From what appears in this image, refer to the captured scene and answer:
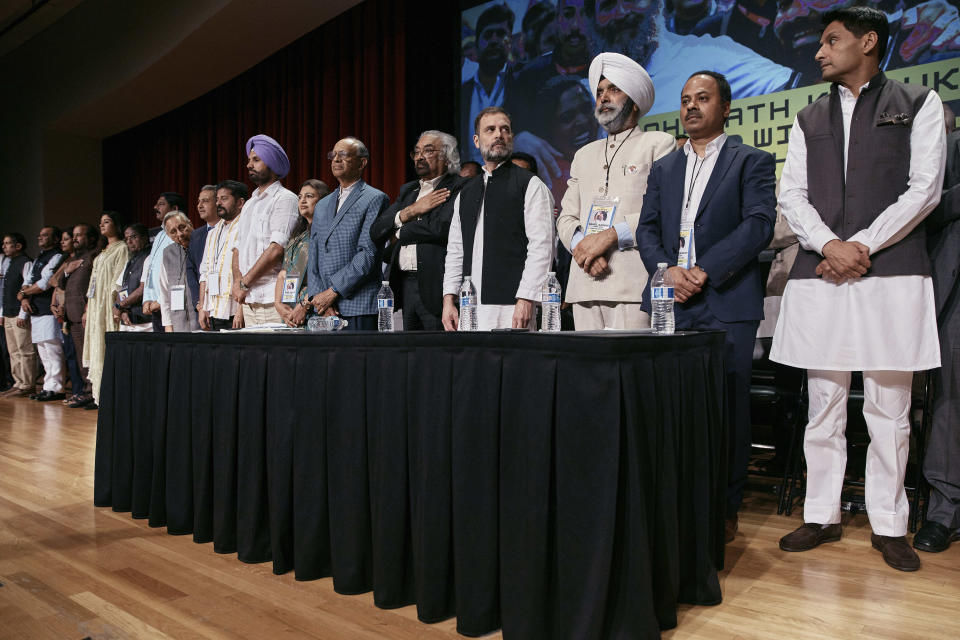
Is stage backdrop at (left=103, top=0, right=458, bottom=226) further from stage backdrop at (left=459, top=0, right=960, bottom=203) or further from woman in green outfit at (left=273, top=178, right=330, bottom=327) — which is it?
woman in green outfit at (left=273, top=178, right=330, bottom=327)

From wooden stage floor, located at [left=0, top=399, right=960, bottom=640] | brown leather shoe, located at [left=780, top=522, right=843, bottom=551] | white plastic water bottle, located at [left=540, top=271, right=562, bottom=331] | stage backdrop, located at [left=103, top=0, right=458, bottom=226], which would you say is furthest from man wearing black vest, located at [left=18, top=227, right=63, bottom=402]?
brown leather shoe, located at [left=780, top=522, right=843, bottom=551]

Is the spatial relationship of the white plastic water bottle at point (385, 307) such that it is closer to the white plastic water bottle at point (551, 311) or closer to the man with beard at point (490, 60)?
the white plastic water bottle at point (551, 311)

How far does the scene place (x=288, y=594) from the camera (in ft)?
5.89

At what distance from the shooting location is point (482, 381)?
60.9 inches

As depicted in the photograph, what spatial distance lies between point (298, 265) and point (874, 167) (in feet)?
8.61

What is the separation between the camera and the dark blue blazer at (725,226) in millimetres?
2191

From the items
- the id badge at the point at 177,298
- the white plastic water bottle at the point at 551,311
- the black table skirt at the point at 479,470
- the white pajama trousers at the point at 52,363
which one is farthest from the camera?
the white pajama trousers at the point at 52,363

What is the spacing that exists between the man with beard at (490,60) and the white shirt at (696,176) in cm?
308

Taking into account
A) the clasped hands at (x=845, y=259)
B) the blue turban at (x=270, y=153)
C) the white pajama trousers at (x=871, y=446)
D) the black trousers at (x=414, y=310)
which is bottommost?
the white pajama trousers at (x=871, y=446)

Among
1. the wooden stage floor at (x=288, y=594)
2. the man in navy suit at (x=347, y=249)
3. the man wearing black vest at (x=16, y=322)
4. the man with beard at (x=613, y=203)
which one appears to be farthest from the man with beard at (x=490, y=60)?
the man wearing black vest at (x=16, y=322)

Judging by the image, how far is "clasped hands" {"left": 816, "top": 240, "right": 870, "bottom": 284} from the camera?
6.66 ft

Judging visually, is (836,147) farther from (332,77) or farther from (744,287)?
(332,77)

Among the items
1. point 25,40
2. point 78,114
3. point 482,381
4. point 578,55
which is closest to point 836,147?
point 482,381

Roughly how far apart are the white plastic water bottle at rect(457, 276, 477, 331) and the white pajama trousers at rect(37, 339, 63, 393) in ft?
18.9
